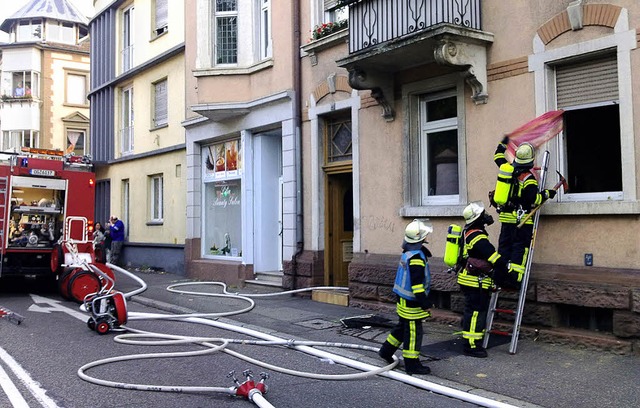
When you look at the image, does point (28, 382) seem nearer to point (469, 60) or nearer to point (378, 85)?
point (378, 85)

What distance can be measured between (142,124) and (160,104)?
1.16 meters

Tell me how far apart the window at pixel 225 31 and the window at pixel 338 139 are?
370cm

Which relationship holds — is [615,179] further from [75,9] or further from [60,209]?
Result: [75,9]

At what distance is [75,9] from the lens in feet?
127

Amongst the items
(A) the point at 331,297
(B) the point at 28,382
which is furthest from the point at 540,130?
(B) the point at 28,382

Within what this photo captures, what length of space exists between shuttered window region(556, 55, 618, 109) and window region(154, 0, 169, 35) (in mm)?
12967

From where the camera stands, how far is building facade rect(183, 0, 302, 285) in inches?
504

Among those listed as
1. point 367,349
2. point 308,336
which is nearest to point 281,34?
point 308,336

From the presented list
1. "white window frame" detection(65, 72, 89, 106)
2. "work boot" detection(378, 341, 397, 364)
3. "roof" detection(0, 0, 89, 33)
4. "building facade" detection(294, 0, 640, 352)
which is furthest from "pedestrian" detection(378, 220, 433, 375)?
"roof" detection(0, 0, 89, 33)

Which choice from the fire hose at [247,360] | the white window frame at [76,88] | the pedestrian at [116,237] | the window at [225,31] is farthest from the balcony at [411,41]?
the white window frame at [76,88]

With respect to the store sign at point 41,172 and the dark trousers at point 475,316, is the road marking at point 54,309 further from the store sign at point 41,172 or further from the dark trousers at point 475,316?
the dark trousers at point 475,316

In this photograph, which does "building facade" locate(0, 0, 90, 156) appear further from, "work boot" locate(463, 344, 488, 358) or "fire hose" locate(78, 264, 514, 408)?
"work boot" locate(463, 344, 488, 358)

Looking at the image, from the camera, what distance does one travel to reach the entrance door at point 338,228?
40.0 ft

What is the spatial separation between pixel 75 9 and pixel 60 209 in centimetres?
2932
